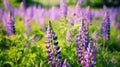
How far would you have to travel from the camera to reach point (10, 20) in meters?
6.80

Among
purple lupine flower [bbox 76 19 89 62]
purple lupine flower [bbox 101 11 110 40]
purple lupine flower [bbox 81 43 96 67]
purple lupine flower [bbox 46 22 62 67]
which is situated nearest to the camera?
purple lupine flower [bbox 81 43 96 67]

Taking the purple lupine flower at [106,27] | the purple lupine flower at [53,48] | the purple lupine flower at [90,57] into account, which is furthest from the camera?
the purple lupine flower at [106,27]

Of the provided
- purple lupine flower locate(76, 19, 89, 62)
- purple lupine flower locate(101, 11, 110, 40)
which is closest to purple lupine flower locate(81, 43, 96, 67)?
purple lupine flower locate(76, 19, 89, 62)

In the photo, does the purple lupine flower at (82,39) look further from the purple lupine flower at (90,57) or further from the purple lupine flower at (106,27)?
the purple lupine flower at (106,27)

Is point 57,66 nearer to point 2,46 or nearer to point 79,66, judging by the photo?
point 79,66

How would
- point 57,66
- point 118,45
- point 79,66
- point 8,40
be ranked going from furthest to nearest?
point 118,45 < point 8,40 < point 79,66 < point 57,66

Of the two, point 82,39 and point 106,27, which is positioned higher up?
point 82,39

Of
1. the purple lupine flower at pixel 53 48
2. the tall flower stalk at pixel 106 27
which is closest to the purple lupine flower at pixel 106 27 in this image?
the tall flower stalk at pixel 106 27

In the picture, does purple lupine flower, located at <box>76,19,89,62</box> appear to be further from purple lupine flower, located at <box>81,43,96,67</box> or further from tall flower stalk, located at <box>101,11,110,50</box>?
tall flower stalk, located at <box>101,11,110,50</box>

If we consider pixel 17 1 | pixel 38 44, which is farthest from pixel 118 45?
pixel 17 1

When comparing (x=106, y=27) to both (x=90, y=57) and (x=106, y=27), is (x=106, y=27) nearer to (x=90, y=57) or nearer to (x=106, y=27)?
(x=106, y=27)

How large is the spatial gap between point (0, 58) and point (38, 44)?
2.92 feet

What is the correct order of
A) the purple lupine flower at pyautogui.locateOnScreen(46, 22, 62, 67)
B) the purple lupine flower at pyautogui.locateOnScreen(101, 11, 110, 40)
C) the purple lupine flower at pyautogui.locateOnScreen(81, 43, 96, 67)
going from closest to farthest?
the purple lupine flower at pyautogui.locateOnScreen(81, 43, 96, 67)
the purple lupine flower at pyautogui.locateOnScreen(46, 22, 62, 67)
the purple lupine flower at pyautogui.locateOnScreen(101, 11, 110, 40)

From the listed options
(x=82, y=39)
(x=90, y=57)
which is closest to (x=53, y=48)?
(x=82, y=39)
